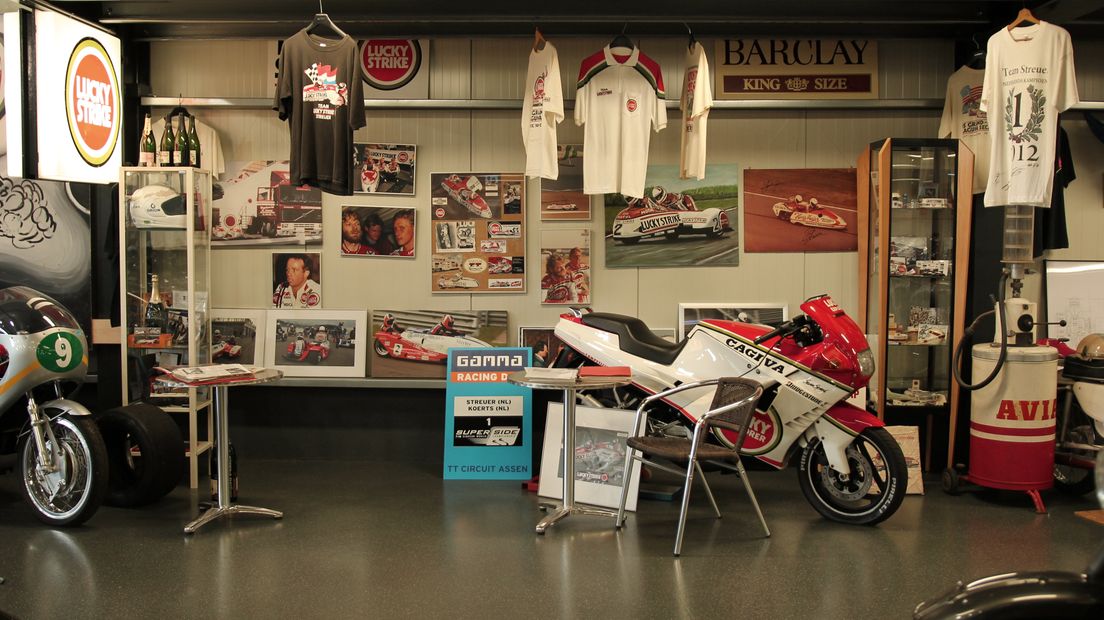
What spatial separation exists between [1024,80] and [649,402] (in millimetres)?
2909

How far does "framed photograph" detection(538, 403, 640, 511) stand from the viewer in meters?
4.90

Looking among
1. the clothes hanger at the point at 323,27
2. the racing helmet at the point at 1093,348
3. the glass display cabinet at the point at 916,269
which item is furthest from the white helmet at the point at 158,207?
the racing helmet at the point at 1093,348

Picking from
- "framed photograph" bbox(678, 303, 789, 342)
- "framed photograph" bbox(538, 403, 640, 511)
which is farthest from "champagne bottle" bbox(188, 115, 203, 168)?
"framed photograph" bbox(678, 303, 789, 342)

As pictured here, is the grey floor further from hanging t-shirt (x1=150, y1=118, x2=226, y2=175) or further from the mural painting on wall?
hanging t-shirt (x1=150, y1=118, x2=226, y2=175)

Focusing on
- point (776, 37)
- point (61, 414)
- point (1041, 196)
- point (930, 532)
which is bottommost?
point (930, 532)

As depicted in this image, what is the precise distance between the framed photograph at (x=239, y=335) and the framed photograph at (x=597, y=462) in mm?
2425

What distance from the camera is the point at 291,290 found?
6293mm

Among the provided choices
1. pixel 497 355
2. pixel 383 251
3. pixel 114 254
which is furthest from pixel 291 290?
pixel 497 355

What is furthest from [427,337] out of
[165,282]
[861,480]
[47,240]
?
[861,480]

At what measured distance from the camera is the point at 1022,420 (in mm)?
4992

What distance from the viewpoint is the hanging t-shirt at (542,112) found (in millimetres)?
5734

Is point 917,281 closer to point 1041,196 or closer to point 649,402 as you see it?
point 1041,196

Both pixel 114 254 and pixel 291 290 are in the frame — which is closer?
pixel 114 254

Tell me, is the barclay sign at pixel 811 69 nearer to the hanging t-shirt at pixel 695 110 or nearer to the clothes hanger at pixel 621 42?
the hanging t-shirt at pixel 695 110
